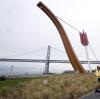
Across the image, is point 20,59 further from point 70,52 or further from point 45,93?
point 45,93

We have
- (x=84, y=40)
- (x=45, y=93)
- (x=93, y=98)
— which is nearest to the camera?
(x=93, y=98)

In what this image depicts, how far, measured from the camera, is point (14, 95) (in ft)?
41.8

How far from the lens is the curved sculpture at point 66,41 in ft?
133

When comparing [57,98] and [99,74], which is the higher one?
[99,74]

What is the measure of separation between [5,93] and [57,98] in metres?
2.52

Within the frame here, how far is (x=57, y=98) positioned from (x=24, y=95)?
1.45m

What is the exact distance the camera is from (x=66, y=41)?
41438 mm

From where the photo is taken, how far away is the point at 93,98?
39.5 feet

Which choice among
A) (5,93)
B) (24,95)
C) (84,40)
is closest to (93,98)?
(24,95)

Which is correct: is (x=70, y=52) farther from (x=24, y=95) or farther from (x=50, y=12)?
(x=24, y=95)

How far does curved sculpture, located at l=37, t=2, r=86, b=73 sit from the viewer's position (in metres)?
40.7

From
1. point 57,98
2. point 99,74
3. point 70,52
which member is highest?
point 70,52

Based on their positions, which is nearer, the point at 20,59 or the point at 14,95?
the point at 14,95

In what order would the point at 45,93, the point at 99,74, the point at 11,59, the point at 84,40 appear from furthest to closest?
1. the point at 11,59
2. the point at 84,40
3. the point at 45,93
4. the point at 99,74
